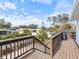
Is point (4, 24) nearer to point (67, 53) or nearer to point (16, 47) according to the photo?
point (67, 53)

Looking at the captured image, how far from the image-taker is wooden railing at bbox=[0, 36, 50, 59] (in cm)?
450

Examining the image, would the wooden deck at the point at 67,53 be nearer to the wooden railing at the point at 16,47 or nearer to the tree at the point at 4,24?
the wooden railing at the point at 16,47

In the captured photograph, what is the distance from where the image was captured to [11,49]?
5051mm

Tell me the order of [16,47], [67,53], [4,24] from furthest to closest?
[4,24], [67,53], [16,47]

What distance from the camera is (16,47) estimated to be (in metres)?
5.63

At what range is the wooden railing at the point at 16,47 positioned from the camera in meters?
4.50

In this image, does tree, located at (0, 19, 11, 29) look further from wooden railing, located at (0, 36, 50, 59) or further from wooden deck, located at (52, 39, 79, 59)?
wooden railing, located at (0, 36, 50, 59)

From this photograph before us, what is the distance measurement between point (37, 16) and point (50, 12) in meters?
8.21

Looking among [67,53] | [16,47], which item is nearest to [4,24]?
[67,53]

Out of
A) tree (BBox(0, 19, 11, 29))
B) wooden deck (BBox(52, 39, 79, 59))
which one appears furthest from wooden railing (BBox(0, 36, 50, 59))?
tree (BBox(0, 19, 11, 29))

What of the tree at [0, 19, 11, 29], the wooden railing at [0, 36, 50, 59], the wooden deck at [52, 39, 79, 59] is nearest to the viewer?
the wooden railing at [0, 36, 50, 59]

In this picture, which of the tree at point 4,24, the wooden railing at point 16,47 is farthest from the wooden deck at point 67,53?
the tree at point 4,24

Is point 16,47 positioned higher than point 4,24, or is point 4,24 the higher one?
point 4,24

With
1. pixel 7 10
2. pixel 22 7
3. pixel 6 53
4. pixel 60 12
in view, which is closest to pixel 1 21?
pixel 7 10
